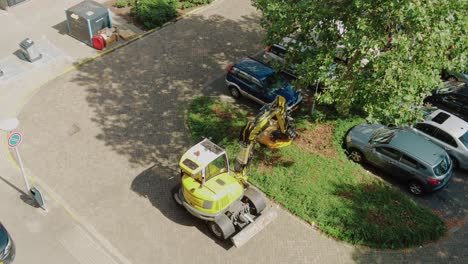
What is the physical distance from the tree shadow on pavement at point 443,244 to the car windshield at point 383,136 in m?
2.39

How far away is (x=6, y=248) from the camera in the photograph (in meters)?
13.1

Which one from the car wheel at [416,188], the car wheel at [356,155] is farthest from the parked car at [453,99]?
the car wheel at [416,188]

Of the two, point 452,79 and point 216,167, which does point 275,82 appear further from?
point 452,79

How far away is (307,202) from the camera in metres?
15.7

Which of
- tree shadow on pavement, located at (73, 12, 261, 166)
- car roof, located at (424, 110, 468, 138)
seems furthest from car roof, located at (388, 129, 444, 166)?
tree shadow on pavement, located at (73, 12, 261, 166)

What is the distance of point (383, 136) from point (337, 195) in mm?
3276

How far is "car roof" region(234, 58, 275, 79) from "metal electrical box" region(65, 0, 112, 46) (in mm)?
8171

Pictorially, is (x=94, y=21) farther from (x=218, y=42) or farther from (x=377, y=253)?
(x=377, y=253)

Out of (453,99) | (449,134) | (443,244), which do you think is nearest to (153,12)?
(453,99)

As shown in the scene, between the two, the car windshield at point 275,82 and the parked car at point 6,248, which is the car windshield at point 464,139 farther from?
the parked car at point 6,248

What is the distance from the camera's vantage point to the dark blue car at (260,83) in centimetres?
1953

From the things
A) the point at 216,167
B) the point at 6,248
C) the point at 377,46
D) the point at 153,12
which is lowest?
the point at 6,248

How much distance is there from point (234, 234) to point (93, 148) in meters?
6.89

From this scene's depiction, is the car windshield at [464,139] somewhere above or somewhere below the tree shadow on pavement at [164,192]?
above
